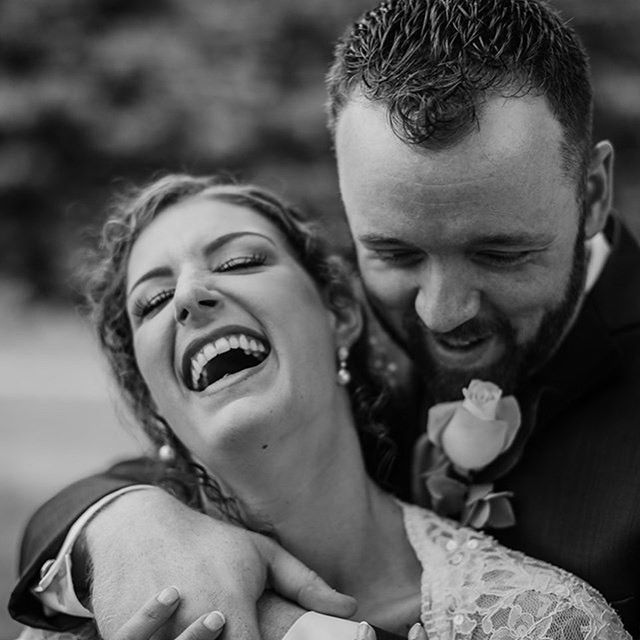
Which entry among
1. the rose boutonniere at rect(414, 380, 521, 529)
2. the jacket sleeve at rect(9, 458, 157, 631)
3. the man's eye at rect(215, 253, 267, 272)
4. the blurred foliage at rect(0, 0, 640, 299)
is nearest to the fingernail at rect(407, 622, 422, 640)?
the rose boutonniere at rect(414, 380, 521, 529)

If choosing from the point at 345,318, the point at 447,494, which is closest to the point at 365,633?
the point at 447,494

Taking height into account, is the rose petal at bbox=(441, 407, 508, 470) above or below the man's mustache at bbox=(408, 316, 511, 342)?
below

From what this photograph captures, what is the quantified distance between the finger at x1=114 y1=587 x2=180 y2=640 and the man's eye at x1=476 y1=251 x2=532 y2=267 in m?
1.14

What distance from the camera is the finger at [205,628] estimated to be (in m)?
2.38

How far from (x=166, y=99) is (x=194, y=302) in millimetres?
8410

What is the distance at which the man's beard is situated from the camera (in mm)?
2922

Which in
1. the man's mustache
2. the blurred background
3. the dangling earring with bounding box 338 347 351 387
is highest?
the man's mustache

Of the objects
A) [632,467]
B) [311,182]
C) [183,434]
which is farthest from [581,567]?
[311,182]

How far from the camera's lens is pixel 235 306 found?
9.31 feet

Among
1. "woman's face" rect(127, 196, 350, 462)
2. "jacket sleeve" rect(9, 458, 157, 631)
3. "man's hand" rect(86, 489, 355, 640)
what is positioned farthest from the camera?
"jacket sleeve" rect(9, 458, 157, 631)

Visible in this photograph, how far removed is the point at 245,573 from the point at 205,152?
8527mm

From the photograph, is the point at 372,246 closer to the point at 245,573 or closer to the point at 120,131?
the point at 245,573

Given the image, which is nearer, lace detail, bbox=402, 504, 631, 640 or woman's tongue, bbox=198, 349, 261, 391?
lace detail, bbox=402, 504, 631, 640

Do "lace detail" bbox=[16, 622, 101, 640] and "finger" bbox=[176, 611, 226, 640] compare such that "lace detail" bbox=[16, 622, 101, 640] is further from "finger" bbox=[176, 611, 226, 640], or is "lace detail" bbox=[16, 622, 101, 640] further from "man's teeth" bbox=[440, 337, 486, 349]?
"man's teeth" bbox=[440, 337, 486, 349]
